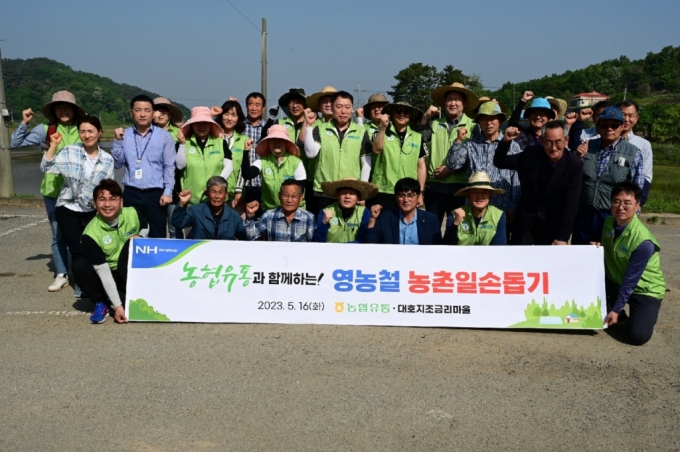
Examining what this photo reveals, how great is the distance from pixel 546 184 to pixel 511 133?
0.61 meters

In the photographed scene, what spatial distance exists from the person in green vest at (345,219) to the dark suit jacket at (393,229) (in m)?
0.16

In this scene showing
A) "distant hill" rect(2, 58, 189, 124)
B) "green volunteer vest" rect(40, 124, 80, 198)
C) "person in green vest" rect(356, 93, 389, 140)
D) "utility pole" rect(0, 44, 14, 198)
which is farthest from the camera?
"distant hill" rect(2, 58, 189, 124)

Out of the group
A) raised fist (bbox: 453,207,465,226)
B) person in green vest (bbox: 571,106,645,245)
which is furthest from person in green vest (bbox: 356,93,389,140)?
person in green vest (bbox: 571,106,645,245)

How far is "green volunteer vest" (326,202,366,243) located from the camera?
6.36 metres

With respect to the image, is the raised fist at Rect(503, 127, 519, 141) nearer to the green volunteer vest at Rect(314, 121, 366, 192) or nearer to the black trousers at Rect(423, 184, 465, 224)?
the black trousers at Rect(423, 184, 465, 224)

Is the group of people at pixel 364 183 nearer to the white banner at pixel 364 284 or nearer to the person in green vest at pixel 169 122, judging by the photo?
the person in green vest at pixel 169 122

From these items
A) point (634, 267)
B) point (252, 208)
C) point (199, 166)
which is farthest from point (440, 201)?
point (199, 166)

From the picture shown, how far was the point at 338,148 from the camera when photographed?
22.5 feet

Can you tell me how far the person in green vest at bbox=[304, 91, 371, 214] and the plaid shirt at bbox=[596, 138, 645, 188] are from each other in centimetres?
241

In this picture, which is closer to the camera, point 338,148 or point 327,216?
point 327,216

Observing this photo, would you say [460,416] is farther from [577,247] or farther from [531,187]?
[531,187]

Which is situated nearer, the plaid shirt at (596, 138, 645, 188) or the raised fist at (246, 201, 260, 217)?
the plaid shirt at (596, 138, 645, 188)

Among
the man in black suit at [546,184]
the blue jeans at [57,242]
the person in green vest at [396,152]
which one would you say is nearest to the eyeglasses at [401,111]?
the person in green vest at [396,152]

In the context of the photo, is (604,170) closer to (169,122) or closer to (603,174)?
(603,174)
